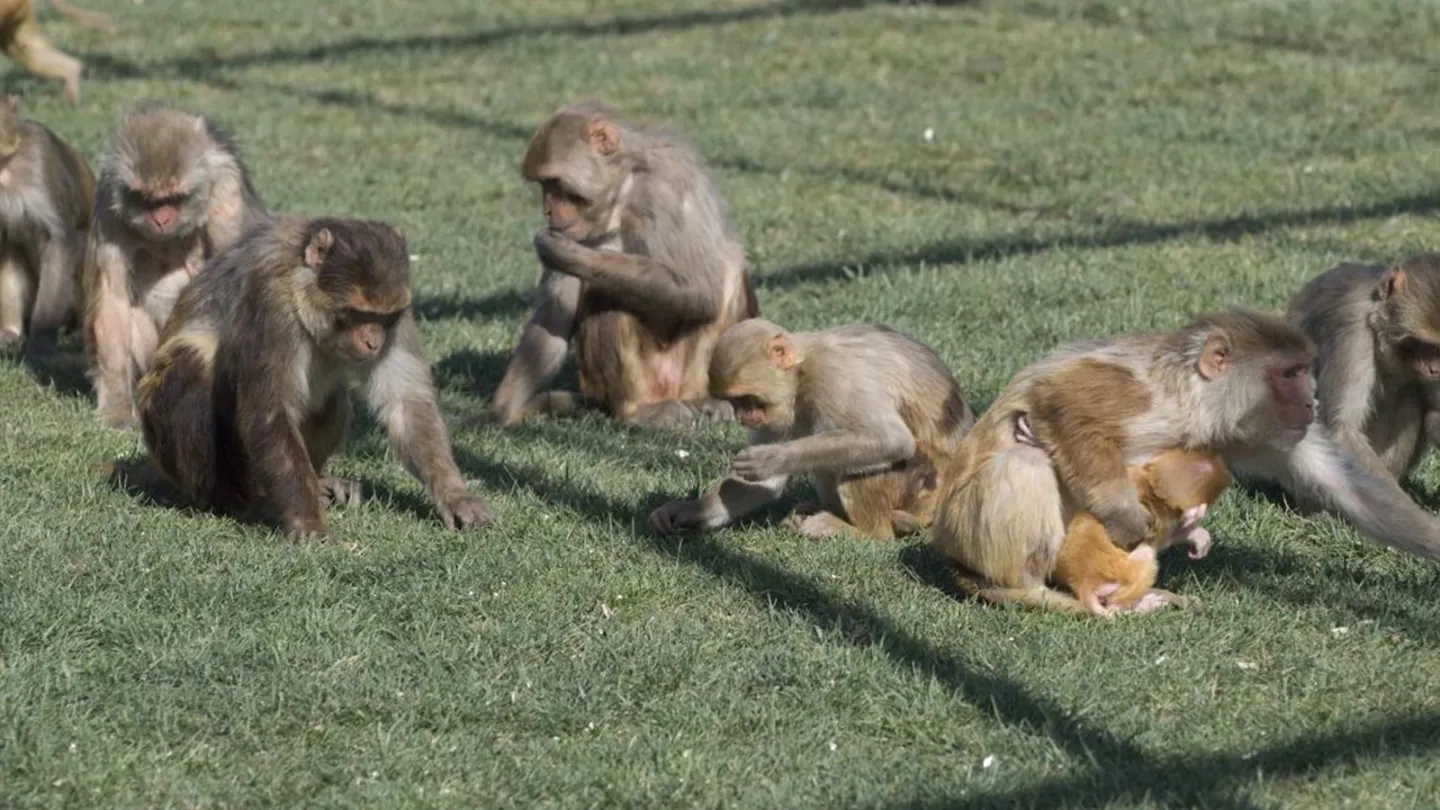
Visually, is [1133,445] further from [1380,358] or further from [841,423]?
[1380,358]

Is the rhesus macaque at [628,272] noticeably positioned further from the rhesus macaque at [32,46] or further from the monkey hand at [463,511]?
the rhesus macaque at [32,46]

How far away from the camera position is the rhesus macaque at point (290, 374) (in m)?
7.05

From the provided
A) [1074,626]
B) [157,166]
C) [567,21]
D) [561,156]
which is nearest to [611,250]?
[561,156]

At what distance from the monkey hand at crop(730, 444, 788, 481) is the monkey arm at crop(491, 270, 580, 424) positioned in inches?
84.6

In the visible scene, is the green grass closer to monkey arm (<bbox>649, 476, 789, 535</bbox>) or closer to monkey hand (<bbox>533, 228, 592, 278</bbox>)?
monkey arm (<bbox>649, 476, 789, 535</bbox>)

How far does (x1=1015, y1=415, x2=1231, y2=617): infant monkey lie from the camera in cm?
624

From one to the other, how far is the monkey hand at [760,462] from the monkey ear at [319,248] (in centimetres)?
147

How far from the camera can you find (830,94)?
15.0 m

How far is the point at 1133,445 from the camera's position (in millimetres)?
6246

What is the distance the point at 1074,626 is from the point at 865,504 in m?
1.16

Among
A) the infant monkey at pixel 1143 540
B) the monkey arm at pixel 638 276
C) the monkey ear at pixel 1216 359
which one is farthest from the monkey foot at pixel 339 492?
the monkey ear at pixel 1216 359

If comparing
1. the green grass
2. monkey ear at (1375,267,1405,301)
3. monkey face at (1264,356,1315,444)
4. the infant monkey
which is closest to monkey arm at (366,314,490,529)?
the green grass

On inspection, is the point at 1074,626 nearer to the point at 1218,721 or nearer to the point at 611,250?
the point at 1218,721

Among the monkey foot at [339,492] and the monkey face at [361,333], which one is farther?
the monkey foot at [339,492]
